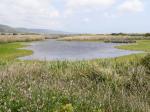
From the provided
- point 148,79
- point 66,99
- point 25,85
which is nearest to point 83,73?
point 148,79

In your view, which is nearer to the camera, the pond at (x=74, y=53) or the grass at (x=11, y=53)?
the grass at (x=11, y=53)

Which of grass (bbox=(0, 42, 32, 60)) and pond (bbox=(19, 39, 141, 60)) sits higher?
grass (bbox=(0, 42, 32, 60))

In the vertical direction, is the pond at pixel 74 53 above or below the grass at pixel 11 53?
below

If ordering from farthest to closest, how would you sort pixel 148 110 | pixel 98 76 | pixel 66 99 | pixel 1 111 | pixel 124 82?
pixel 98 76, pixel 124 82, pixel 66 99, pixel 148 110, pixel 1 111

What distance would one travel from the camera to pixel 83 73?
12117 millimetres

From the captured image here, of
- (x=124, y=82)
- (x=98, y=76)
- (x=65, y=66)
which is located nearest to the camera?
(x=124, y=82)

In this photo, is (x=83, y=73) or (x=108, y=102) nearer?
(x=108, y=102)

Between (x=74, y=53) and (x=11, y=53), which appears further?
(x=74, y=53)

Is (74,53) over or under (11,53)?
under

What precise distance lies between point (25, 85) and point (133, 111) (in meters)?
3.17

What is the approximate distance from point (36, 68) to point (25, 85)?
403cm

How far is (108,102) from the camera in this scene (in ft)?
24.3

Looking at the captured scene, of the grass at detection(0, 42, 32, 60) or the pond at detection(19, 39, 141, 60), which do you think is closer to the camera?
the grass at detection(0, 42, 32, 60)

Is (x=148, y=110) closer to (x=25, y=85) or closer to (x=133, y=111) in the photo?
(x=133, y=111)
